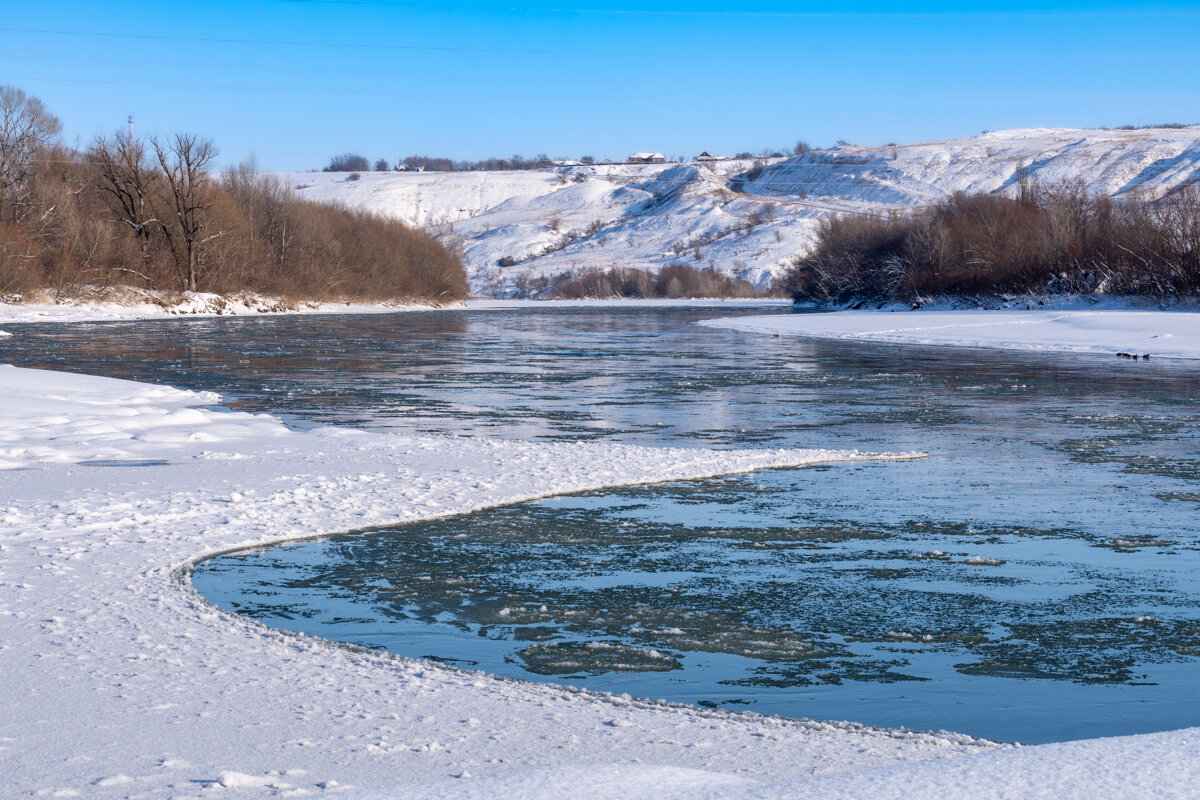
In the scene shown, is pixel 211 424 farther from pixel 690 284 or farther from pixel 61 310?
pixel 690 284

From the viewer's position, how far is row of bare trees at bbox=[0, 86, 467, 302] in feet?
208

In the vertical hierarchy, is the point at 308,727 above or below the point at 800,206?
below

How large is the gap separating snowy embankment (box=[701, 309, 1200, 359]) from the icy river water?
57.4 ft

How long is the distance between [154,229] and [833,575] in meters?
70.1

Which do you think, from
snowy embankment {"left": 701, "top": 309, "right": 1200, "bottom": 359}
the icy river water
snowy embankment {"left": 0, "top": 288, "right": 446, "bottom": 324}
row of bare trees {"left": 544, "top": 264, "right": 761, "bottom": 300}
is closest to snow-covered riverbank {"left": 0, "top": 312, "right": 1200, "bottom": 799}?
the icy river water

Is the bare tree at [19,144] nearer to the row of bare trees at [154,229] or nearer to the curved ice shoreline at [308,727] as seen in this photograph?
the row of bare trees at [154,229]

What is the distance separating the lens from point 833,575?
759 cm

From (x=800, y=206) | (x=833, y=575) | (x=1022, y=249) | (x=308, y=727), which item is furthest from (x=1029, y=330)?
(x=800, y=206)

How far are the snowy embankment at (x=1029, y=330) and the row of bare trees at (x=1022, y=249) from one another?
192 inches

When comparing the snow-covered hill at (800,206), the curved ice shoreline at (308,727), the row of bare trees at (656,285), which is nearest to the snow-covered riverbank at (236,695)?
the curved ice shoreline at (308,727)

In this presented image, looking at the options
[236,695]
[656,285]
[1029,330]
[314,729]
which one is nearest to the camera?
[314,729]

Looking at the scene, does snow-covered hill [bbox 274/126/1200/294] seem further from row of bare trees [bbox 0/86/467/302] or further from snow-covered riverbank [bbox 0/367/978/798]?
snow-covered riverbank [bbox 0/367/978/798]

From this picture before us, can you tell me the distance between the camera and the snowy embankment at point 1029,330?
Result: 1336 inches

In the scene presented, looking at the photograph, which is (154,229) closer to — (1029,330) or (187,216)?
(187,216)
